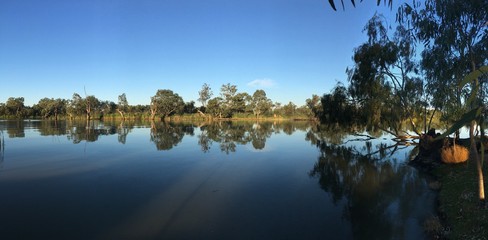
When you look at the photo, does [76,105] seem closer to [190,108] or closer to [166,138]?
[190,108]

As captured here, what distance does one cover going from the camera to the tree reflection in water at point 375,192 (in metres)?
7.44

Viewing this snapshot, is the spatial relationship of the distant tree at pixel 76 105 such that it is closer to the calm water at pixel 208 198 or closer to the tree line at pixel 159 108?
the tree line at pixel 159 108

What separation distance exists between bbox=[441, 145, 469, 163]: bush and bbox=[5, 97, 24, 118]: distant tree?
101 metres

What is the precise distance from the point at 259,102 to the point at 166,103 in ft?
95.8

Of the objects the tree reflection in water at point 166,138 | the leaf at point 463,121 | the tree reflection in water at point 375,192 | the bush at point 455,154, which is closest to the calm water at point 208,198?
the tree reflection in water at point 375,192

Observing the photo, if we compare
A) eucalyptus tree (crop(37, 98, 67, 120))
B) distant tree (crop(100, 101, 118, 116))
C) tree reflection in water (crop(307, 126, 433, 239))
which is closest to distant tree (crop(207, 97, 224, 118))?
distant tree (crop(100, 101, 118, 116))

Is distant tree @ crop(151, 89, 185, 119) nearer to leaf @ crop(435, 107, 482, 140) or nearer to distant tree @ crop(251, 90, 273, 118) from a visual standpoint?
distant tree @ crop(251, 90, 273, 118)

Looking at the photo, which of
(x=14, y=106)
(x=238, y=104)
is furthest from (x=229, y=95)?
(x=14, y=106)

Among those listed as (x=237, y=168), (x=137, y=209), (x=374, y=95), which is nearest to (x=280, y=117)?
(x=374, y=95)

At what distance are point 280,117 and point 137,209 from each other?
9658 centimetres

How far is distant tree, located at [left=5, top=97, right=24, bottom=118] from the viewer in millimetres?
85594

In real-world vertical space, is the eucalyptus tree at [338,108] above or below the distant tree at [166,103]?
below

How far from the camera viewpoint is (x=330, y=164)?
632 inches

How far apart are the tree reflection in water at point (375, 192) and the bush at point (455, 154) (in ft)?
4.90
